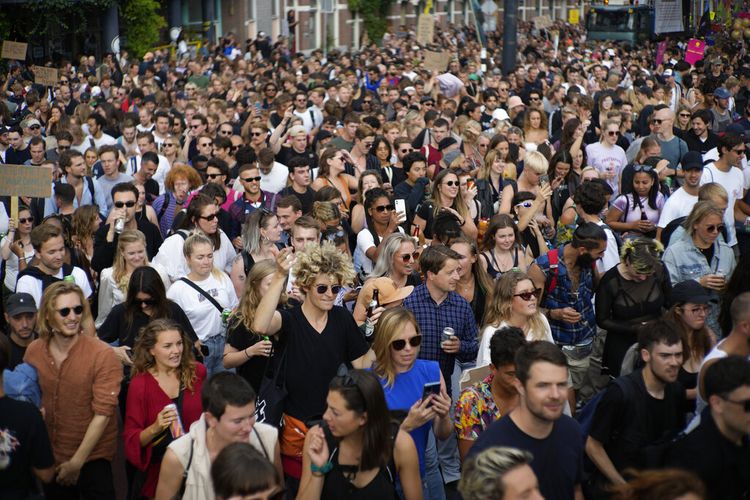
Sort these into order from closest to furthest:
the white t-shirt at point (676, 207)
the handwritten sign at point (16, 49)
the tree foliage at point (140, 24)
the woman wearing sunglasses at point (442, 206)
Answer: the white t-shirt at point (676, 207)
the woman wearing sunglasses at point (442, 206)
the handwritten sign at point (16, 49)
the tree foliage at point (140, 24)

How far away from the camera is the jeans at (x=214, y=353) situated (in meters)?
7.01

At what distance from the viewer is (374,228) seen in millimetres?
8641

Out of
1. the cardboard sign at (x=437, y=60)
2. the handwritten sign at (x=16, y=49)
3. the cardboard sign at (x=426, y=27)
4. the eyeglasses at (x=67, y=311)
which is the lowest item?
the eyeglasses at (x=67, y=311)

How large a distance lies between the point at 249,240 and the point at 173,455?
355 cm

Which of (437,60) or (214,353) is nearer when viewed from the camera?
(214,353)

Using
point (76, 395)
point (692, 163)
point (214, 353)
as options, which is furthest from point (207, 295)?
point (692, 163)

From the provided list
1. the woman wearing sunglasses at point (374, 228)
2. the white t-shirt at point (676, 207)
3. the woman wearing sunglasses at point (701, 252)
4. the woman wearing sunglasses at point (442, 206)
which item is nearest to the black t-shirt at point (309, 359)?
the woman wearing sunglasses at point (374, 228)

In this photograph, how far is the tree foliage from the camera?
3453cm

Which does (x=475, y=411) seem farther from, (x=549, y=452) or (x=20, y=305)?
(x=20, y=305)

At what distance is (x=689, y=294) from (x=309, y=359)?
88.7 inches

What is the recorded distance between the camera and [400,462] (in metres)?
4.61

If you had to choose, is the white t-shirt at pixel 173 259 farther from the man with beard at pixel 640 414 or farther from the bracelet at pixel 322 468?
the man with beard at pixel 640 414

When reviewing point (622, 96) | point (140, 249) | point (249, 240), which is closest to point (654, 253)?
point (249, 240)

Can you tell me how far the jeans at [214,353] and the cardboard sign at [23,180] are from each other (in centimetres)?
245
